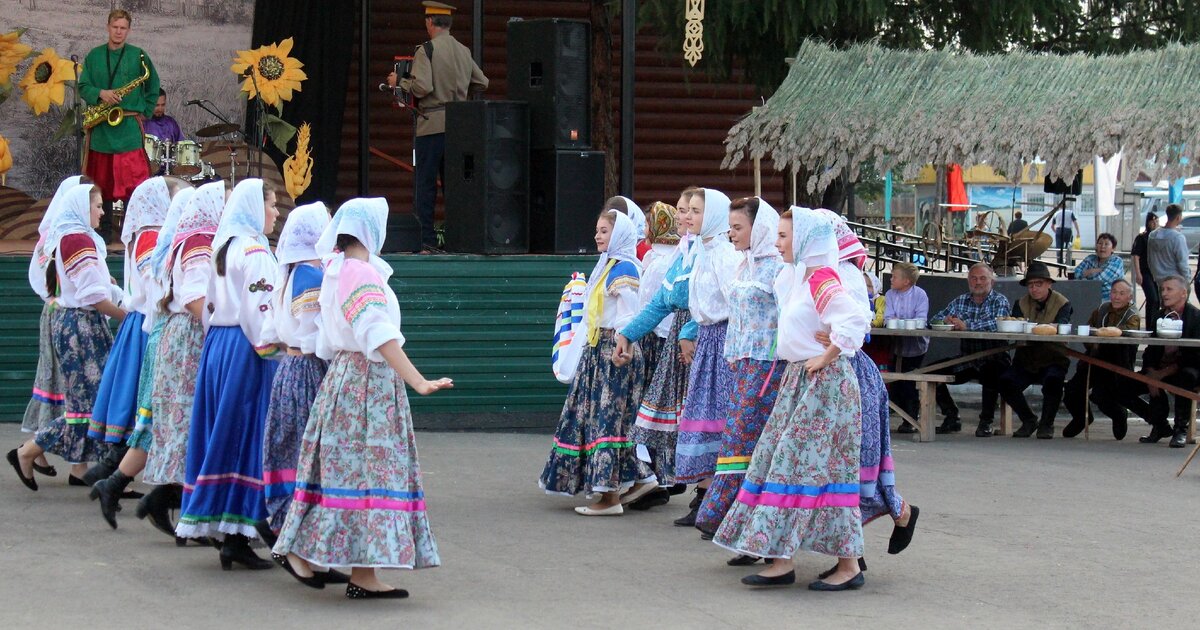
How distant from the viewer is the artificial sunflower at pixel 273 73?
14383 mm

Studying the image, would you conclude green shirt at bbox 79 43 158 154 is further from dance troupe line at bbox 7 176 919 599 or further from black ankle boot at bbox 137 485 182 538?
black ankle boot at bbox 137 485 182 538

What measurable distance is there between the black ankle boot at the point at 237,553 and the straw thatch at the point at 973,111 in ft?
23.4

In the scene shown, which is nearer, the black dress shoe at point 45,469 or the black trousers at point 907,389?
the black dress shoe at point 45,469

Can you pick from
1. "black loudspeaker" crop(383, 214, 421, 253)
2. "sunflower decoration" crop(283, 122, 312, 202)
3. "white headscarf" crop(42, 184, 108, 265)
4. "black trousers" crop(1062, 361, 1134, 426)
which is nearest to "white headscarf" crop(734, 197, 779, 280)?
"white headscarf" crop(42, 184, 108, 265)

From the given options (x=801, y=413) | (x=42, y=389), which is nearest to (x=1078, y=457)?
(x=801, y=413)

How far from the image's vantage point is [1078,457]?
11297 mm

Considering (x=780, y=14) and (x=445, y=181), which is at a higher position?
(x=780, y=14)

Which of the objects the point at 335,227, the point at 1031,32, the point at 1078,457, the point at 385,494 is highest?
the point at 1031,32

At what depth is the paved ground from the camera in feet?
19.7

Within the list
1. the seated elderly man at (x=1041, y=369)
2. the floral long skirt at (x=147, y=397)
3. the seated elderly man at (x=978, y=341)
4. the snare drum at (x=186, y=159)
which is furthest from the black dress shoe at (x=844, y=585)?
the snare drum at (x=186, y=159)

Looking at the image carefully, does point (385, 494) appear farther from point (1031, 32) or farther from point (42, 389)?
point (1031, 32)

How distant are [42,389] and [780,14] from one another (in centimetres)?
814

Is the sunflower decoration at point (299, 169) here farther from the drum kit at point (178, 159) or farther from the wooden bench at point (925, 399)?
the wooden bench at point (925, 399)

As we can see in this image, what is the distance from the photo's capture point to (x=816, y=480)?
639 centimetres
